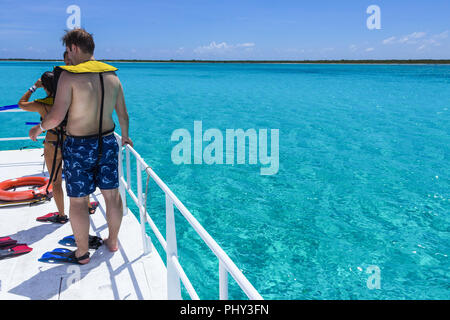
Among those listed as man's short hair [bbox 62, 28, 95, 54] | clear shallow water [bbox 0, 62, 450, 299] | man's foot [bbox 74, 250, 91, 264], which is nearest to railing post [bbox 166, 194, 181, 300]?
man's foot [bbox 74, 250, 91, 264]

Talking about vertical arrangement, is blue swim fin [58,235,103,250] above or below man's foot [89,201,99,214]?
below

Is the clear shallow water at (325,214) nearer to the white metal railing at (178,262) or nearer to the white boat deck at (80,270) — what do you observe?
the white boat deck at (80,270)

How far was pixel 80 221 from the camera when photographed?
2969 millimetres

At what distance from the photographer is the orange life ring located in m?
4.44

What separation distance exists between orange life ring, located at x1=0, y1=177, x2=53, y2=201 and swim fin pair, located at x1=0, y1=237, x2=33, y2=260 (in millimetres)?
1080

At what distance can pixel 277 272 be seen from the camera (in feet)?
17.5

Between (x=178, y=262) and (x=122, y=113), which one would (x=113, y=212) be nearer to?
(x=122, y=113)

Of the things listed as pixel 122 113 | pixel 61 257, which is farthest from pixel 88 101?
pixel 61 257

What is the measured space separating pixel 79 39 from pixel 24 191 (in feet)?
9.26

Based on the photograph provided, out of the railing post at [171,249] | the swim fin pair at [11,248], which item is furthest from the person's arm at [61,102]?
the swim fin pair at [11,248]

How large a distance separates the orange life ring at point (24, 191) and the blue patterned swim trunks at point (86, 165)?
2.09 metres

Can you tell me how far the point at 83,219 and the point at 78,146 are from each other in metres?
0.71

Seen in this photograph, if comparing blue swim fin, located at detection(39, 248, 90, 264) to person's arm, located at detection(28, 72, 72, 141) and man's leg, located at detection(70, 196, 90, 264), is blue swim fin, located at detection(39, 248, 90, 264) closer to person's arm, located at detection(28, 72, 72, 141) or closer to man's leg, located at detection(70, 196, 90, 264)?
man's leg, located at detection(70, 196, 90, 264)
